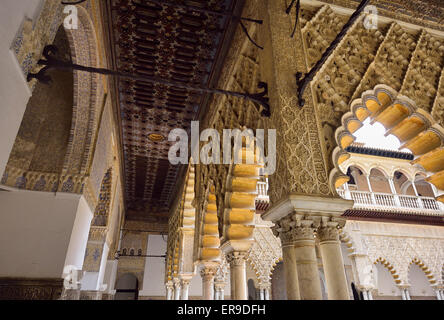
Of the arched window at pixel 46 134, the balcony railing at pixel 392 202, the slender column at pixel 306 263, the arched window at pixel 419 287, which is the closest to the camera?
the slender column at pixel 306 263

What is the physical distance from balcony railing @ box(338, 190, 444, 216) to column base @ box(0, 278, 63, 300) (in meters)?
9.77

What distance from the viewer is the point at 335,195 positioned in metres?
2.61

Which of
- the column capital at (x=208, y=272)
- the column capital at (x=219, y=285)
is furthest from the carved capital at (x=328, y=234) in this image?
the column capital at (x=219, y=285)

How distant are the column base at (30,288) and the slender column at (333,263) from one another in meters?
3.18

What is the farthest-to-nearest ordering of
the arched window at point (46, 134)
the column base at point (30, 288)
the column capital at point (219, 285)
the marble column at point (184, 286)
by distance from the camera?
the column capital at point (219, 285)
the marble column at point (184, 286)
the arched window at point (46, 134)
the column base at point (30, 288)

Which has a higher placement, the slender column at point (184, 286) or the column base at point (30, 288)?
the slender column at point (184, 286)

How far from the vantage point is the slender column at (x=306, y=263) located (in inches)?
92.7

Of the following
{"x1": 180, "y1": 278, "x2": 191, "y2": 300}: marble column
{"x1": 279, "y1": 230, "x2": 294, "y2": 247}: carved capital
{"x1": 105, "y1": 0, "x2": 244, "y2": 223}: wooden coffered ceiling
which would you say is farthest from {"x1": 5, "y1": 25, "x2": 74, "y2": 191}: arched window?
{"x1": 180, "y1": 278, "x2": 191, "y2": 300}: marble column

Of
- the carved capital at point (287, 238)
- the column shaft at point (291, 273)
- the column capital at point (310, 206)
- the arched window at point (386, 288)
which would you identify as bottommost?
the column shaft at point (291, 273)

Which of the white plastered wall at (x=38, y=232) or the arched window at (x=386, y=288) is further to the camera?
the arched window at (x=386, y=288)

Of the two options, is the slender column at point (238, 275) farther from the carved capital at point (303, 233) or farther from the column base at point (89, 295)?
the column base at point (89, 295)

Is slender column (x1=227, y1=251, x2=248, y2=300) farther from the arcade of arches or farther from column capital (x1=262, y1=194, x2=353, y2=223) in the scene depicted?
column capital (x1=262, y1=194, x2=353, y2=223)

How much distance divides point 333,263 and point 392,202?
10.8 metres
